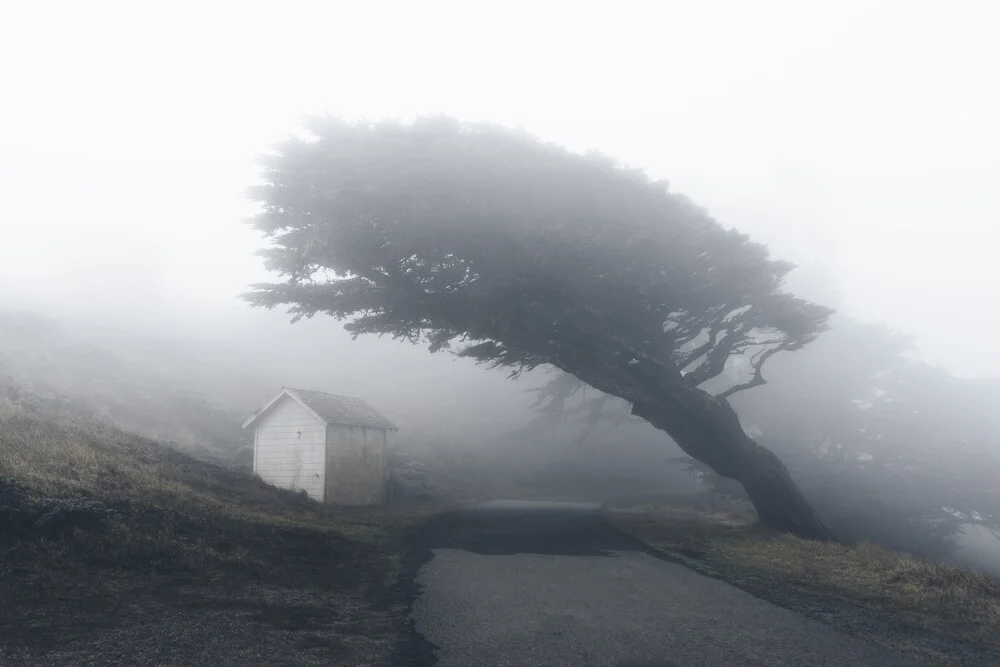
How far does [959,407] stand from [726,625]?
3275 centimetres

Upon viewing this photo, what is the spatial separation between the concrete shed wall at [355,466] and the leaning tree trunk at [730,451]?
12285mm

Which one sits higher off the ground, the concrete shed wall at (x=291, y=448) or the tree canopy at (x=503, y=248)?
the tree canopy at (x=503, y=248)

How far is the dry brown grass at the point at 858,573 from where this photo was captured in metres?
10.0

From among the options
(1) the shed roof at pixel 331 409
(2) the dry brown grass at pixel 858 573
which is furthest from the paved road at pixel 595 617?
(1) the shed roof at pixel 331 409

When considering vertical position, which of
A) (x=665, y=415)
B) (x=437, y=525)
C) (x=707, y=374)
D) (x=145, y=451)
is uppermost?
(x=707, y=374)

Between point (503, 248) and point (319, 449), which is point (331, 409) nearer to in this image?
point (319, 449)

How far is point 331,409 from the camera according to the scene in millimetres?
27281

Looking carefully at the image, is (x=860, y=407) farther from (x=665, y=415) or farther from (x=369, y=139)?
(x=369, y=139)

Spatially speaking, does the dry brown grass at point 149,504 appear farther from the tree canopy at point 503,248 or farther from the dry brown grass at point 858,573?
the dry brown grass at point 858,573

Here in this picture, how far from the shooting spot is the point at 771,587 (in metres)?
12.1

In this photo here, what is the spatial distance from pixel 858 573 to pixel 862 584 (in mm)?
1015

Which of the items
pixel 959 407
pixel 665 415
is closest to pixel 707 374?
pixel 665 415

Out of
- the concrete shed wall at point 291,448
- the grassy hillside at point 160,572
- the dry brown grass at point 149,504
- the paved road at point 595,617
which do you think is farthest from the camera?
the concrete shed wall at point 291,448

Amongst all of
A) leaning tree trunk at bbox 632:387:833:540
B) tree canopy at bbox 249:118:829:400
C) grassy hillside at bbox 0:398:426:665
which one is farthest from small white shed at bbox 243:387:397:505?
leaning tree trunk at bbox 632:387:833:540
